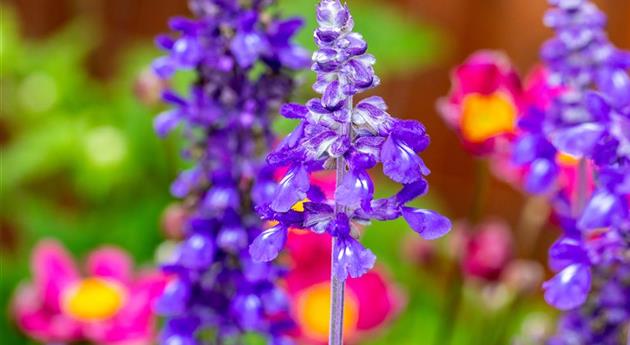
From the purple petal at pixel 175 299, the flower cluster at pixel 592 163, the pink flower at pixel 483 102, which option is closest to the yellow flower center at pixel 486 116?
the pink flower at pixel 483 102

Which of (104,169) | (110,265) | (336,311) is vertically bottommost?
(336,311)

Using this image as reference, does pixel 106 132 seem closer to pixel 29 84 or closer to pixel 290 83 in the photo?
pixel 29 84

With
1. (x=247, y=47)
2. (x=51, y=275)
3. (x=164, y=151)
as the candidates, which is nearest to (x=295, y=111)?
(x=247, y=47)

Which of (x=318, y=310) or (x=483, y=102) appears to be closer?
(x=483, y=102)

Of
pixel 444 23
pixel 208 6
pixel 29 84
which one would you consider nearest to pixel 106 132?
pixel 29 84

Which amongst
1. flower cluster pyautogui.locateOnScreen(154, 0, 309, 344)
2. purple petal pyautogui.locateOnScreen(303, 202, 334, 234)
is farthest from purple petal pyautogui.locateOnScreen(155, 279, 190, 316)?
purple petal pyautogui.locateOnScreen(303, 202, 334, 234)

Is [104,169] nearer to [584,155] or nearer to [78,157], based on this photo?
[78,157]

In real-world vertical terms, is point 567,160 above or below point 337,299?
above
